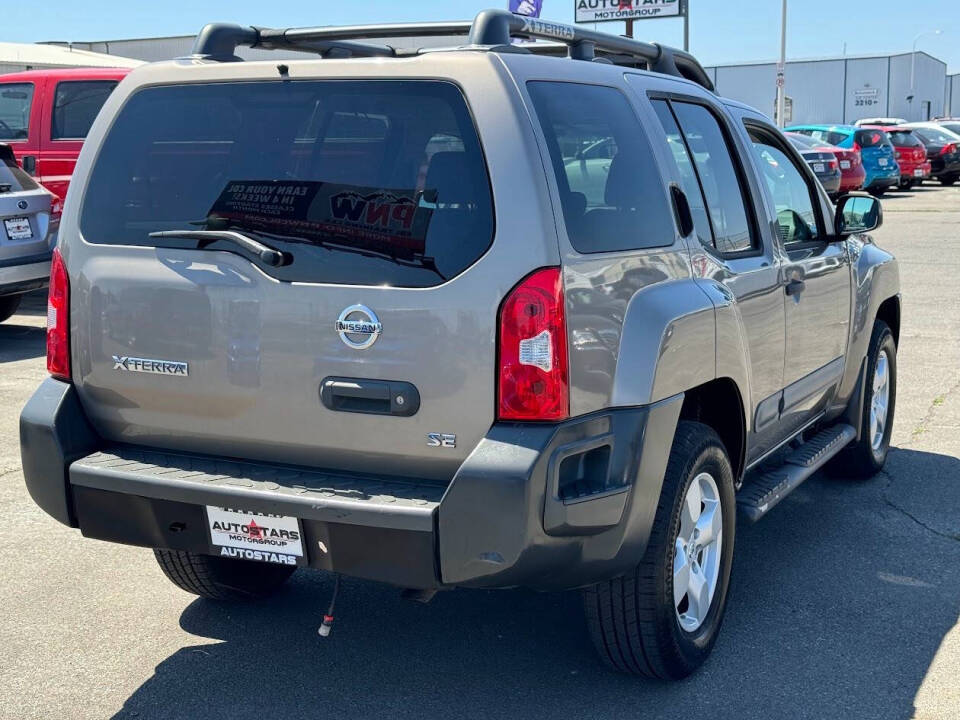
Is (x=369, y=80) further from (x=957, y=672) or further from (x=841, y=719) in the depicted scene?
(x=957, y=672)

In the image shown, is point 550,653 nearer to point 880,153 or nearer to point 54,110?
point 54,110

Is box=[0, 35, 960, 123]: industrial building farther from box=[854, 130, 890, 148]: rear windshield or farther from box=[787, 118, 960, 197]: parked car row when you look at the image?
box=[854, 130, 890, 148]: rear windshield

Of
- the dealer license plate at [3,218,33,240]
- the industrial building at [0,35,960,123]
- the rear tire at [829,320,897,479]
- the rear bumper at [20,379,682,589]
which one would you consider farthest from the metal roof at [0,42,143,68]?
the industrial building at [0,35,960,123]

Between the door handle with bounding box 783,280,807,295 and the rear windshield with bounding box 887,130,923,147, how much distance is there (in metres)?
27.2

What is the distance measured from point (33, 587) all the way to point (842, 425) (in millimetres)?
3564

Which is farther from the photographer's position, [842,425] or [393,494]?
[842,425]

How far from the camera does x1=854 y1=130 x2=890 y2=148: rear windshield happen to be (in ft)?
91.0

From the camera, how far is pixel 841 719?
3543mm

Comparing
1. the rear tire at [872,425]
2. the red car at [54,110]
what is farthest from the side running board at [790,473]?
the red car at [54,110]

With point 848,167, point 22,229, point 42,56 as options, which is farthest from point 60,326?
point 848,167

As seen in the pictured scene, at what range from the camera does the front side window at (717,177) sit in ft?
14.0

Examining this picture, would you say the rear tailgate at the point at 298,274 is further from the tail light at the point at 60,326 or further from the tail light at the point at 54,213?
the tail light at the point at 54,213

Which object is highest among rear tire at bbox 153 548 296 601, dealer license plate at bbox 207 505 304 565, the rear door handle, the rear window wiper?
the rear window wiper

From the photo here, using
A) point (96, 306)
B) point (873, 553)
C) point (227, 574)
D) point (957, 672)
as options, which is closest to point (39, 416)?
point (96, 306)
